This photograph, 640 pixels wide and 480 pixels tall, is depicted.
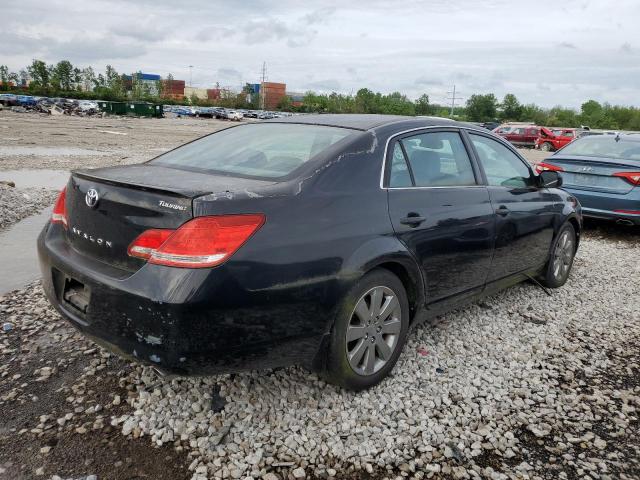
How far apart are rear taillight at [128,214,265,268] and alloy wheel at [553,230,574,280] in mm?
3802

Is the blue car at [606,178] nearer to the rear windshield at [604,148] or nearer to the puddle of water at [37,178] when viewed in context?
the rear windshield at [604,148]

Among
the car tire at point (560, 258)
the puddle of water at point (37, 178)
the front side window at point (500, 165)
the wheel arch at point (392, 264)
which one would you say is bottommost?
the puddle of water at point (37, 178)

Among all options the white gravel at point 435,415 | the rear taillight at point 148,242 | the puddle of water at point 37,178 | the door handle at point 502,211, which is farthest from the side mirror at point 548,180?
the puddle of water at point 37,178

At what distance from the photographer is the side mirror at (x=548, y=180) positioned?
16.0 feet

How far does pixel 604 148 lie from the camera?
852 cm

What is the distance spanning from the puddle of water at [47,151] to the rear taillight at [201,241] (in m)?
14.5

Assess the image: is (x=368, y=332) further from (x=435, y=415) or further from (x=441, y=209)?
(x=441, y=209)

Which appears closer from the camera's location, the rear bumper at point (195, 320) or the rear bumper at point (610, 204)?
the rear bumper at point (195, 320)

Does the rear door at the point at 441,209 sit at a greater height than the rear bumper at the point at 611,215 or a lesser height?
greater

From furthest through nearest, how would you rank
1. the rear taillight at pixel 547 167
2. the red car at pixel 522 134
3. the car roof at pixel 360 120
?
the red car at pixel 522 134 < the rear taillight at pixel 547 167 < the car roof at pixel 360 120

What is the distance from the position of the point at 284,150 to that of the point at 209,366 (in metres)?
1.42

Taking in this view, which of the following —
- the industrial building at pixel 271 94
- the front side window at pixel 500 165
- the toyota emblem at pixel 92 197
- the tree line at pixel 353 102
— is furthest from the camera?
the industrial building at pixel 271 94

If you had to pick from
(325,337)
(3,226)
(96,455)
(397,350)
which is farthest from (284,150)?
(3,226)

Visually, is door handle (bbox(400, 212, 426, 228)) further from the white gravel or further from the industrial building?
the industrial building
